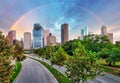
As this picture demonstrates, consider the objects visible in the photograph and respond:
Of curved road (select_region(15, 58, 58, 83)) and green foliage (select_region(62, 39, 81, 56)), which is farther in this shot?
green foliage (select_region(62, 39, 81, 56))

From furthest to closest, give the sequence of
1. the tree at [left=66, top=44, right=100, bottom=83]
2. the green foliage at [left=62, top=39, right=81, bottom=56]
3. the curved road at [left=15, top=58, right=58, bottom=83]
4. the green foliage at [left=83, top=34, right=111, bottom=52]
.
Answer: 1. the green foliage at [left=62, top=39, right=81, bottom=56]
2. the green foliage at [left=83, top=34, right=111, bottom=52]
3. the curved road at [left=15, top=58, right=58, bottom=83]
4. the tree at [left=66, top=44, right=100, bottom=83]

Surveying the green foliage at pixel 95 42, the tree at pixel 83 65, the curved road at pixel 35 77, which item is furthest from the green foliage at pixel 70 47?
the tree at pixel 83 65

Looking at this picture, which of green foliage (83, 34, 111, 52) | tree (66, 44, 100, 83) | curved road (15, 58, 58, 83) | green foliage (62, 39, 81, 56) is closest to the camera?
tree (66, 44, 100, 83)

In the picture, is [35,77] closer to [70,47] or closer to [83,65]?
[83,65]

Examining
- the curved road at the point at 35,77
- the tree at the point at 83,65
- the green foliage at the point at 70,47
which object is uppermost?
the green foliage at the point at 70,47

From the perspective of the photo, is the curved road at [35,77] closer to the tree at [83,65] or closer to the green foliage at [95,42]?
the tree at [83,65]

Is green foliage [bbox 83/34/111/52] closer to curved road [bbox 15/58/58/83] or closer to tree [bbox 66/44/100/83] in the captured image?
curved road [bbox 15/58/58/83]

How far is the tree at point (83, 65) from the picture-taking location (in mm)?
26203

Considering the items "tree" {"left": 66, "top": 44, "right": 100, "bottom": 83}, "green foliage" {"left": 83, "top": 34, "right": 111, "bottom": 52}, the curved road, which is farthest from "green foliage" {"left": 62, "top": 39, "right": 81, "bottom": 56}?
"tree" {"left": 66, "top": 44, "right": 100, "bottom": 83}

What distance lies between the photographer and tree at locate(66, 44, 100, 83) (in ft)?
86.0

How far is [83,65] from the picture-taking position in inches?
1044

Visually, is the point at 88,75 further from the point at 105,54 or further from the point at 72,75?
the point at 105,54

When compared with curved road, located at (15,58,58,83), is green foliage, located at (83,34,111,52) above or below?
above

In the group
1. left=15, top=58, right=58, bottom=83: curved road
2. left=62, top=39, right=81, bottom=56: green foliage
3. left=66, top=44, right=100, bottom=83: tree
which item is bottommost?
left=15, top=58, right=58, bottom=83: curved road
